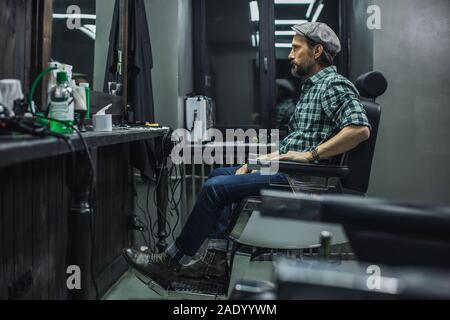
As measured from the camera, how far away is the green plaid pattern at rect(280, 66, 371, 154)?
6.04ft

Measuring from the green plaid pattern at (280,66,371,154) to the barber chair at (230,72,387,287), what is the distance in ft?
0.25

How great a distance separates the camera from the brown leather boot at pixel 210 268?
1.97 metres

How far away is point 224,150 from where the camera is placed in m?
3.08

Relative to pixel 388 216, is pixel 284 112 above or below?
above

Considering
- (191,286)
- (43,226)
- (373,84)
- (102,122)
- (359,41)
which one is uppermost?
(359,41)

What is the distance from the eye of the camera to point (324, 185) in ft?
5.60

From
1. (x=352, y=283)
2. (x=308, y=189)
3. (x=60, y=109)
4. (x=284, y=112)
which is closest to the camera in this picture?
(x=352, y=283)

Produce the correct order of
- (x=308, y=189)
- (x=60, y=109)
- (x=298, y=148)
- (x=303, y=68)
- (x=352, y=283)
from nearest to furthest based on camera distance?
(x=352, y=283) < (x=60, y=109) < (x=308, y=189) < (x=298, y=148) < (x=303, y=68)

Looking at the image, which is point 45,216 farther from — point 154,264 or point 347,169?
point 347,169

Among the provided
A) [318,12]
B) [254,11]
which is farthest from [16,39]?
[318,12]

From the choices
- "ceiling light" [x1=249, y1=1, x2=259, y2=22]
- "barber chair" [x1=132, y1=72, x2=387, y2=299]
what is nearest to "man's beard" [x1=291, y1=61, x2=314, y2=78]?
"barber chair" [x1=132, y1=72, x2=387, y2=299]

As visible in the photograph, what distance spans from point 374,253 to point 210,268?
1.32 meters

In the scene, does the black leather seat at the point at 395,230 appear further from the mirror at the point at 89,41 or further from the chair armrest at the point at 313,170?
the mirror at the point at 89,41
